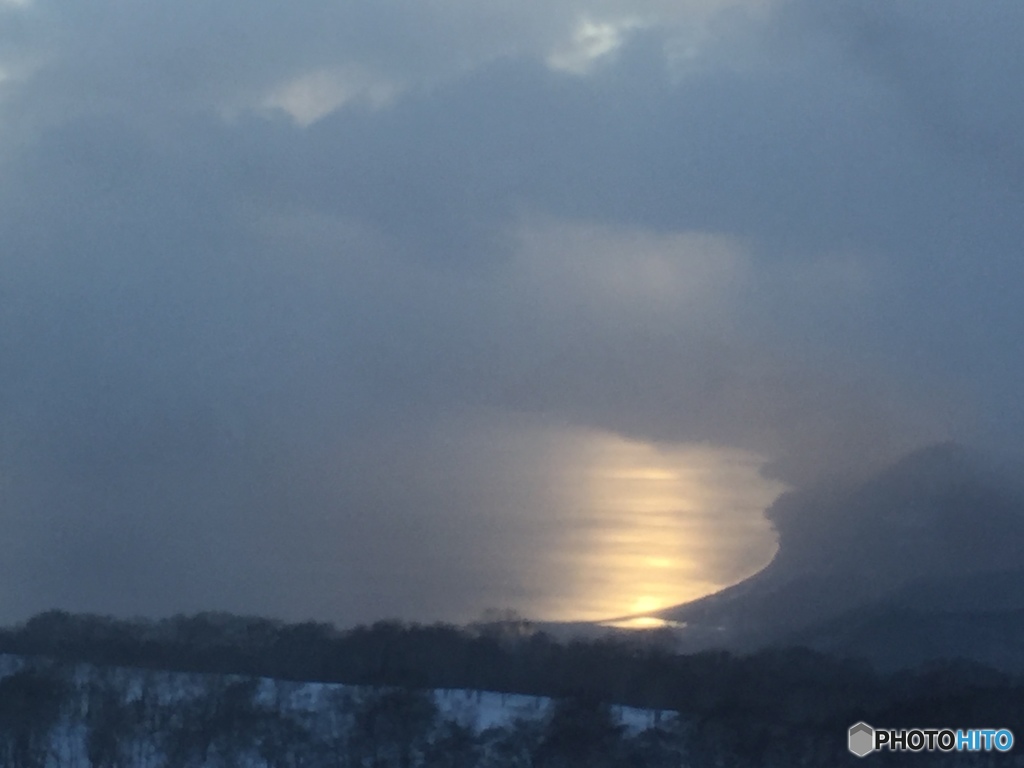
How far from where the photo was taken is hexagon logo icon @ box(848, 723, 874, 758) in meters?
18.1

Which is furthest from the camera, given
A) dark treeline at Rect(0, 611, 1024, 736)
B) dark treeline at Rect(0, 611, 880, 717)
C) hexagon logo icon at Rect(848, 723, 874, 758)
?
dark treeline at Rect(0, 611, 880, 717)

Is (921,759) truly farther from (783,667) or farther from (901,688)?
(783,667)

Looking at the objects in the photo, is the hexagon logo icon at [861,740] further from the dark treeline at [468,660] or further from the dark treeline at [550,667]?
the dark treeline at [468,660]

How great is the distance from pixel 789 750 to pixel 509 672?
5.54 meters

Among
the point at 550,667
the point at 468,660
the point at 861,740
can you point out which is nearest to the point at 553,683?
the point at 550,667

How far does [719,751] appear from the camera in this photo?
61.6ft

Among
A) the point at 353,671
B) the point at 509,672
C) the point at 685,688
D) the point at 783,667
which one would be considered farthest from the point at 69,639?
the point at 783,667

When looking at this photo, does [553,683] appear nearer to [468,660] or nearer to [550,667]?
[550,667]

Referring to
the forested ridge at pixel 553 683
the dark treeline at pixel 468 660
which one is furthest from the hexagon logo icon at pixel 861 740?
the dark treeline at pixel 468 660

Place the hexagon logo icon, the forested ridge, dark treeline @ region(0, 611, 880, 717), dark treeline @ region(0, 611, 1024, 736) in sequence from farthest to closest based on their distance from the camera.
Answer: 1. dark treeline @ region(0, 611, 880, 717)
2. dark treeline @ region(0, 611, 1024, 736)
3. the forested ridge
4. the hexagon logo icon

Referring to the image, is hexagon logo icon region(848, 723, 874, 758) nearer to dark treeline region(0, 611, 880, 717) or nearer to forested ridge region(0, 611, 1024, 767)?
forested ridge region(0, 611, 1024, 767)

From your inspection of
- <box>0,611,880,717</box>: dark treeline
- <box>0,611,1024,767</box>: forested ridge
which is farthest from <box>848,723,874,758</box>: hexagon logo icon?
<box>0,611,880,717</box>: dark treeline

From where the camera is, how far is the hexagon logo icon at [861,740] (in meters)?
18.1

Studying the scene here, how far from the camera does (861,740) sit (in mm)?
18297
